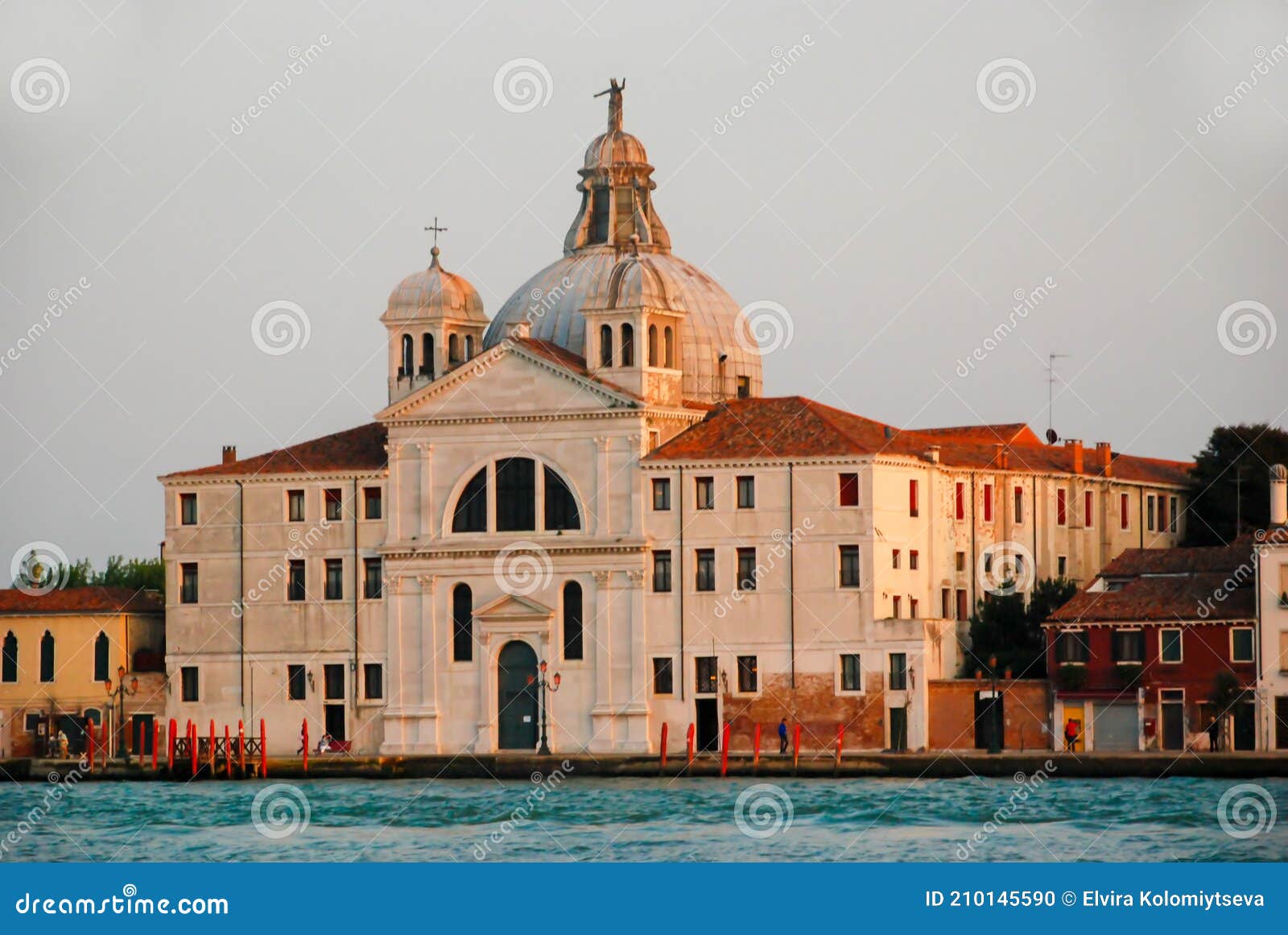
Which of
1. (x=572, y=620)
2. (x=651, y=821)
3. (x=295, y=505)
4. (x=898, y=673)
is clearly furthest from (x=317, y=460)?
(x=651, y=821)

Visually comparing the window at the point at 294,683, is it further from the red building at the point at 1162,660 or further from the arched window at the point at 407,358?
the red building at the point at 1162,660

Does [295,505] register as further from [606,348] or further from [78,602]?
[606,348]

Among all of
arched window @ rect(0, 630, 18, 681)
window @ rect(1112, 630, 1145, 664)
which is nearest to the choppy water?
window @ rect(1112, 630, 1145, 664)

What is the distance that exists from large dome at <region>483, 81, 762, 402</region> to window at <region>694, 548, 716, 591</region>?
19.5 ft

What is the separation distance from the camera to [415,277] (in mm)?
78312

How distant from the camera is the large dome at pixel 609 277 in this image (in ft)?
263

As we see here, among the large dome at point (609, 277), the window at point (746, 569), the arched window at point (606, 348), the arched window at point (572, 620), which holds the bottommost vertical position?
the arched window at point (572, 620)

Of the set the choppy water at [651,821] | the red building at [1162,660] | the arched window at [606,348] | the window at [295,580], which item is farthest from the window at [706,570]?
the window at [295,580]

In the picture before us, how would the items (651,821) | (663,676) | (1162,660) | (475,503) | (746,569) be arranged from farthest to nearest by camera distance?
1. (475,503)
2. (663,676)
3. (746,569)
4. (1162,660)
5. (651,821)

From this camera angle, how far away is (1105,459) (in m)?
80.4

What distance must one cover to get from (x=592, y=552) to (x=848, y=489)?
5.63 metres

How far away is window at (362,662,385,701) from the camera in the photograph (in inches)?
2982

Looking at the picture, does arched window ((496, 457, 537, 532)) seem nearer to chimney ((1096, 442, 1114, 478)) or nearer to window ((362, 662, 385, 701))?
window ((362, 662, 385, 701))

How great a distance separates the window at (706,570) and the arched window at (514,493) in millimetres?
3977
